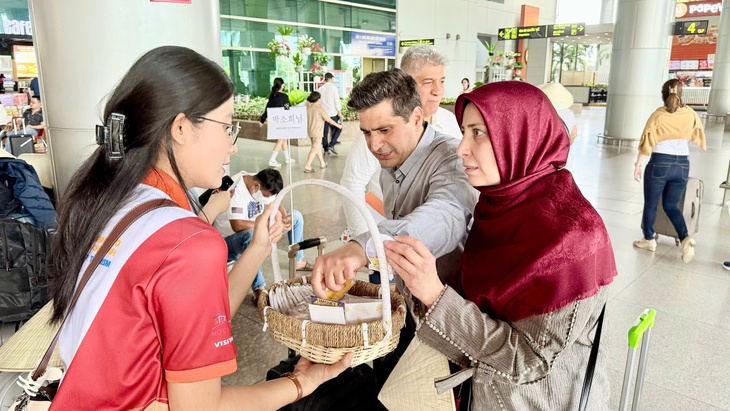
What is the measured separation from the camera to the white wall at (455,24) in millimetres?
23589

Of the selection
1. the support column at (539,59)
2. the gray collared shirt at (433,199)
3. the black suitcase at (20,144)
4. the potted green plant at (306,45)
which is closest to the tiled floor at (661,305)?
the gray collared shirt at (433,199)

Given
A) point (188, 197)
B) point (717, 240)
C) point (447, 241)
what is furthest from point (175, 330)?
point (717, 240)

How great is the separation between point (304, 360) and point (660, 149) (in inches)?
193

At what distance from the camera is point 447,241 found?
5.25 ft

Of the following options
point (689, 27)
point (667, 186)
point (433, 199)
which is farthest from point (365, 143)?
point (689, 27)

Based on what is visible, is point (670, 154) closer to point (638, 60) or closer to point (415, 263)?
point (415, 263)

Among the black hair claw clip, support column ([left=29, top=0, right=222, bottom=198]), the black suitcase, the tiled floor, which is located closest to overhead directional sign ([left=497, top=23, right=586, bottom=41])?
the tiled floor

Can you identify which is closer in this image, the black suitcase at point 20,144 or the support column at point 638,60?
the black suitcase at point 20,144

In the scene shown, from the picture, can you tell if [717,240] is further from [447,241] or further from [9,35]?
[9,35]

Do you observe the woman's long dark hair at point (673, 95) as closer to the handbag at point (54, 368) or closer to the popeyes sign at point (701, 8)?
the handbag at point (54, 368)

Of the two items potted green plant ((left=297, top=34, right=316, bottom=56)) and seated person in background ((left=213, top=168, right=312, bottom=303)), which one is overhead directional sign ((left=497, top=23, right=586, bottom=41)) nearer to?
potted green plant ((left=297, top=34, right=316, bottom=56))

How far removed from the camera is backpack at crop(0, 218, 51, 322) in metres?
2.65

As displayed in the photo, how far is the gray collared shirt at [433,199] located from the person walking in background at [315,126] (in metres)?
8.02

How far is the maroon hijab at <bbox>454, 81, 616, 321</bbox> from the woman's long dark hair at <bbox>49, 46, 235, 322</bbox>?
0.78 meters
